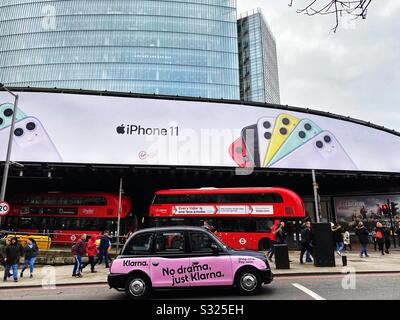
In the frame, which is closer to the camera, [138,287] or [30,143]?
[138,287]

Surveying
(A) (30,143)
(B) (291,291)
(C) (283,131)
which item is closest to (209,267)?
(B) (291,291)

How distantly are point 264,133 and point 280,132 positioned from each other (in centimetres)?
138

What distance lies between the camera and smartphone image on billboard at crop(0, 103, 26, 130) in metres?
22.8

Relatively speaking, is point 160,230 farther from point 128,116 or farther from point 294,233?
point 128,116

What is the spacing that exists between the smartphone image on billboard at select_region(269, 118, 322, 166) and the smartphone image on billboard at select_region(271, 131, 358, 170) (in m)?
0.28

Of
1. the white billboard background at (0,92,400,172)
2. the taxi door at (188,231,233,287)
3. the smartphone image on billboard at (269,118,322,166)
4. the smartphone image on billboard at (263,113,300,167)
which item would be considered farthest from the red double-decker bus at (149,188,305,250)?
the taxi door at (188,231,233,287)

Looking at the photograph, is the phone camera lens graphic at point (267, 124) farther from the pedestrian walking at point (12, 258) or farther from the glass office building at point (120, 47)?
the glass office building at point (120, 47)

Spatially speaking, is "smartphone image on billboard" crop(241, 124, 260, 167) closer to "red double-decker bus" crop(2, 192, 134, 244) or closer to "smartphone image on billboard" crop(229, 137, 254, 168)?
"smartphone image on billboard" crop(229, 137, 254, 168)

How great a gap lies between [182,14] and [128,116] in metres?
75.5

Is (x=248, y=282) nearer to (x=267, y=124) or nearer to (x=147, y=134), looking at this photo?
(x=147, y=134)

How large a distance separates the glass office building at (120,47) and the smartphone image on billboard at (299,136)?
59.2 m

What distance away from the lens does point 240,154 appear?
76.6 feet
